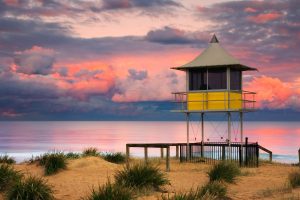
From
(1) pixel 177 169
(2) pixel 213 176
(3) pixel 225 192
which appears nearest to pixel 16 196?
(3) pixel 225 192

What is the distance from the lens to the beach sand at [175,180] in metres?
21.0

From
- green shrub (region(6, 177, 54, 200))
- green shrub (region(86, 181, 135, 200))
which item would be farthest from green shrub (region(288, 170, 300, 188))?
green shrub (region(6, 177, 54, 200))

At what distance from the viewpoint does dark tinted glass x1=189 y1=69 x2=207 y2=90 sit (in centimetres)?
3469

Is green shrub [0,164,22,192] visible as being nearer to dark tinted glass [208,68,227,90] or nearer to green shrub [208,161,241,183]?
green shrub [208,161,241,183]

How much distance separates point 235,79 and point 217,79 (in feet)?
4.89

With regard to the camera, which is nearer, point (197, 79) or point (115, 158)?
point (115, 158)

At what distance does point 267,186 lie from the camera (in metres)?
24.0

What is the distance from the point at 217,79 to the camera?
34.4m

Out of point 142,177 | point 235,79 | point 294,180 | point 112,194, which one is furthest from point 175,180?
point 235,79

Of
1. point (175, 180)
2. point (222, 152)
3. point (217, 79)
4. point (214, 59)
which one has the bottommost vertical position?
point (175, 180)

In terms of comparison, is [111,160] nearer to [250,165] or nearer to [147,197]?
[250,165]

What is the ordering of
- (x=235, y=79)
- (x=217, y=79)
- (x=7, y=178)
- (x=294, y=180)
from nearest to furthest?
(x=7, y=178) < (x=294, y=180) < (x=217, y=79) < (x=235, y=79)

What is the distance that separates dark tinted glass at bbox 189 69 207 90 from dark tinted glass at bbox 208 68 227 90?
0.34m

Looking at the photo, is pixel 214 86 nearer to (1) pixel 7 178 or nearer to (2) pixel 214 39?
(2) pixel 214 39
